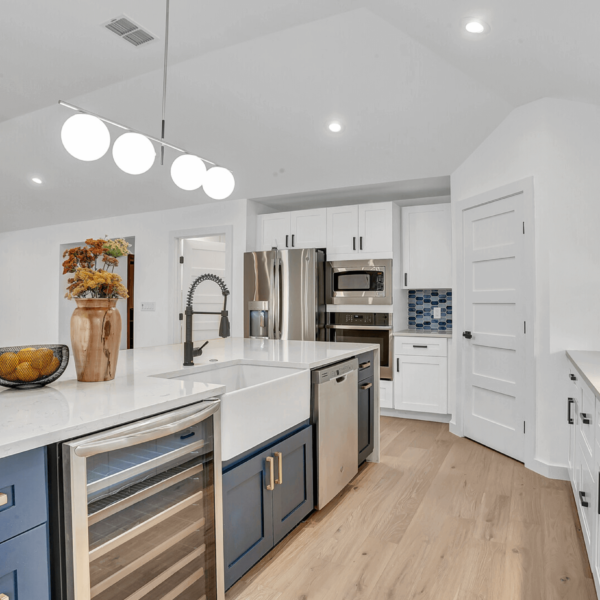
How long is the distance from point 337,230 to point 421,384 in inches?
70.4

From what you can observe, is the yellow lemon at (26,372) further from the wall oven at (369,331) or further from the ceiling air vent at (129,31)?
the wall oven at (369,331)

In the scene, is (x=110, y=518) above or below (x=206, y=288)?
below

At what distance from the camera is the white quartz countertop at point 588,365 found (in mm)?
1852

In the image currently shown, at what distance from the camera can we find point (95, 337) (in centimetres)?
162

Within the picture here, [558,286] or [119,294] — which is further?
[558,286]

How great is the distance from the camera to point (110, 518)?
3.96ft

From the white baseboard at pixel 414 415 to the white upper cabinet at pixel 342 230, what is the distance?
1.70 metres

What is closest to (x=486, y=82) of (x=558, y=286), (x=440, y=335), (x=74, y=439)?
(x=558, y=286)

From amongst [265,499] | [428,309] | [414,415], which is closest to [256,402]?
[265,499]

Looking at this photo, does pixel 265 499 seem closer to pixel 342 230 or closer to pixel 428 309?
A: pixel 342 230

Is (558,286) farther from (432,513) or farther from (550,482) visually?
(432,513)

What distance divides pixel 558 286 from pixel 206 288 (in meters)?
4.14

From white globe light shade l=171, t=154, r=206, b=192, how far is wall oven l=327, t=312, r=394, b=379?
2912 millimetres

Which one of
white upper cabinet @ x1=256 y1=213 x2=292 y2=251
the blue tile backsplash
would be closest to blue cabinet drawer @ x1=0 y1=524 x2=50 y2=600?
white upper cabinet @ x1=256 y1=213 x2=292 y2=251
